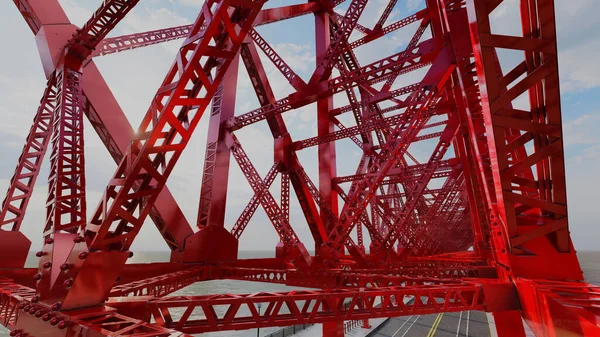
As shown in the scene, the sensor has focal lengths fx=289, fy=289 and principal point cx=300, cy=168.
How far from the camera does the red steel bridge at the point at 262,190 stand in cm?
320

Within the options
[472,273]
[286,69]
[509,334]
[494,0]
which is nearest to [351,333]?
[472,273]

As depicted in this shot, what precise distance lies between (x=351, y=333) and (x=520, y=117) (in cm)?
2627

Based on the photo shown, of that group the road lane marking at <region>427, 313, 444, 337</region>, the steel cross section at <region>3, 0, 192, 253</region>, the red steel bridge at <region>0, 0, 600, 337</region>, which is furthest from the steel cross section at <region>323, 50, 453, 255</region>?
the road lane marking at <region>427, 313, 444, 337</region>

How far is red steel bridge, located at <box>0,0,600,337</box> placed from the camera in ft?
10.5

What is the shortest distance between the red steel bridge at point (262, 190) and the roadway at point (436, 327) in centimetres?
1777

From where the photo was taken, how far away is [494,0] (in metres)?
3.07

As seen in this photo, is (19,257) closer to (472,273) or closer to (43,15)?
(43,15)

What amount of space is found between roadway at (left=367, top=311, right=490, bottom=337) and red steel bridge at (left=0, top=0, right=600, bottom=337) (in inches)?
700

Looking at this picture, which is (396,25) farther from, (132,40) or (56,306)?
(56,306)

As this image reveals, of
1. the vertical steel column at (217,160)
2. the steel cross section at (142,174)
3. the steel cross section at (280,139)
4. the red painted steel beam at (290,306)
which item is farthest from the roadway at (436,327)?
the steel cross section at (142,174)

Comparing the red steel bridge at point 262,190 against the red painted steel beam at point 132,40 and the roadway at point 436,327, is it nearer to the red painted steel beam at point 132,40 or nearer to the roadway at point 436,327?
the red painted steel beam at point 132,40

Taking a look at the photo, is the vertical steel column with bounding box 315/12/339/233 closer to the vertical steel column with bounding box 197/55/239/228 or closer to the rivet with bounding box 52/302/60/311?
the vertical steel column with bounding box 197/55/239/228

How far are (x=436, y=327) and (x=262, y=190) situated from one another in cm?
2810

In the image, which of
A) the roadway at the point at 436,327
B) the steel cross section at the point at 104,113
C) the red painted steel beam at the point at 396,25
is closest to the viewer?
the steel cross section at the point at 104,113
